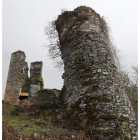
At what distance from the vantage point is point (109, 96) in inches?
163

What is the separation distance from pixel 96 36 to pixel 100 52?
79 centimetres

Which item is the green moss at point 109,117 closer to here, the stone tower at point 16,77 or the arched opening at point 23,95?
the stone tower at point 16,77

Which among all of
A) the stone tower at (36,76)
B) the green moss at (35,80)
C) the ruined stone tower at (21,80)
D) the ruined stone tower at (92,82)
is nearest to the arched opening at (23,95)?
the ruined stone tower at (21,80)

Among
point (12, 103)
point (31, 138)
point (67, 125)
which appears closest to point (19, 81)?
point (12, 103)

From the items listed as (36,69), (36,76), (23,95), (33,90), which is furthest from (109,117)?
(36,69)

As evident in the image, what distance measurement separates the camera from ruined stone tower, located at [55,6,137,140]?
12.3 ft

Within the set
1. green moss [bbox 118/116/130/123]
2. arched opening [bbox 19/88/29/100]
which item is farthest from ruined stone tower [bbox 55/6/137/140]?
arched opening [bbox 19/88/29/100]

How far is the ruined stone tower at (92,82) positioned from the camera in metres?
3.74

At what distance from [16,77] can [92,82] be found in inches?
308

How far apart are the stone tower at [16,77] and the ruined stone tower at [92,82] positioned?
6.01m

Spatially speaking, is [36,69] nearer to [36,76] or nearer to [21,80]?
[36,76]

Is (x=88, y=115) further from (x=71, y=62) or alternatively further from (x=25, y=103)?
(x=25, y=103)

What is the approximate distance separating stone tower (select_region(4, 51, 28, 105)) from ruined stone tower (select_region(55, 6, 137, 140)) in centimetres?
601

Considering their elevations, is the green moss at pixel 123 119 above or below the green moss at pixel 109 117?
below
